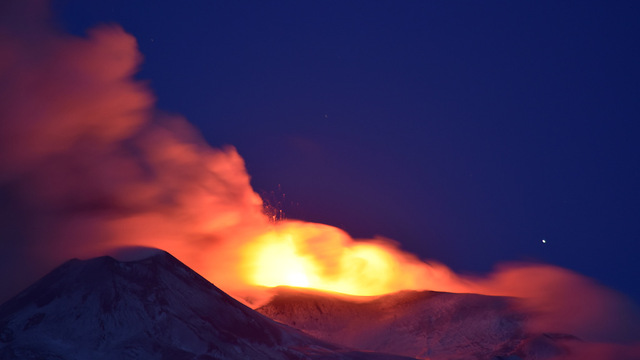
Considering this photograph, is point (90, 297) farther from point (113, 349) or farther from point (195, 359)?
point (195, 359)

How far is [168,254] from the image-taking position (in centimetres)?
14575

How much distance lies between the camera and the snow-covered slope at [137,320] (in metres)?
113

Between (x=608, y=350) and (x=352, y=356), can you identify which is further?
(x=608, y=350)

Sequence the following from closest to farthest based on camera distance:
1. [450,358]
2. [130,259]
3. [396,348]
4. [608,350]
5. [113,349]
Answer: [113,349] < [130,259] < [608,350] < [450,358] < [396,348]

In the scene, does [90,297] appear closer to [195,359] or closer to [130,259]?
[130,259]

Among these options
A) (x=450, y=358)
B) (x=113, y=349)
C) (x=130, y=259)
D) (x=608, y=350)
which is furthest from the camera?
(x=450, y=358)

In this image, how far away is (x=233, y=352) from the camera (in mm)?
126062

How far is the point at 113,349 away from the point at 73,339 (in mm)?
7265

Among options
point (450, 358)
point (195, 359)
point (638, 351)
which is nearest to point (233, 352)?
point (195, 359)

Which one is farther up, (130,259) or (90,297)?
(130,259)

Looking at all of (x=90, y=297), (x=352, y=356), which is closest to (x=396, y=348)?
(x=352, y=356)

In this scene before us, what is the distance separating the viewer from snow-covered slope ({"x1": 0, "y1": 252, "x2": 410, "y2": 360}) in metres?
113

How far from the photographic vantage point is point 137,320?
124688 mm

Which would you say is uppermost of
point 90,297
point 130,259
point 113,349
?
point 130,259
